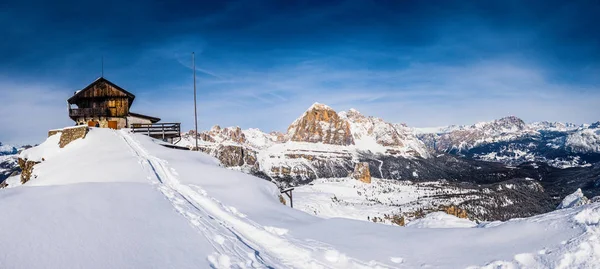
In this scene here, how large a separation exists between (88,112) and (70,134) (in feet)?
57.9

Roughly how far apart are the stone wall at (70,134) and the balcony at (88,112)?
643 inches

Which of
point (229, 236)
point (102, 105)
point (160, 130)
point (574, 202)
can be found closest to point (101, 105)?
point (102, 105)

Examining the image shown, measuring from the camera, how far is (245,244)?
11.4 metres

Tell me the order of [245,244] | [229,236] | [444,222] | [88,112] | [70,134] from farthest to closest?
1. [88,112]
2. [70,134]
3. [444,222]
4. [229,236]
5. [245,244]

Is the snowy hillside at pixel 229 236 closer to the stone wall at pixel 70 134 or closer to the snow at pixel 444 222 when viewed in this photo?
the snow at pixel 444 222

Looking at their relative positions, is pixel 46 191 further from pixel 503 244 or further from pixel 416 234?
pixel 503 244

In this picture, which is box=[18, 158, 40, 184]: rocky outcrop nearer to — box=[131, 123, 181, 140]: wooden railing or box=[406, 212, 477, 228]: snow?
box=[131, 123, 181, 140]: wooden railing

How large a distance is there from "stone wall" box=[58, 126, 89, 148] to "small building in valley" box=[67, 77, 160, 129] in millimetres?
15220

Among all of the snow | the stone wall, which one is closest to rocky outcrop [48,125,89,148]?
the stone wall

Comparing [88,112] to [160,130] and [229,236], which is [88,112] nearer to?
[160,130]

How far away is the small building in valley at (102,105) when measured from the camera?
4984 cm

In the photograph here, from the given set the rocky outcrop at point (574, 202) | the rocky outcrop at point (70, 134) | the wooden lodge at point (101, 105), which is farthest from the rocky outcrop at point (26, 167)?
the rocky outcrop at point (574, 202)

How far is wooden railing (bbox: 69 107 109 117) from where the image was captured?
4921 cm

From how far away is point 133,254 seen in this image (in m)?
8.54
